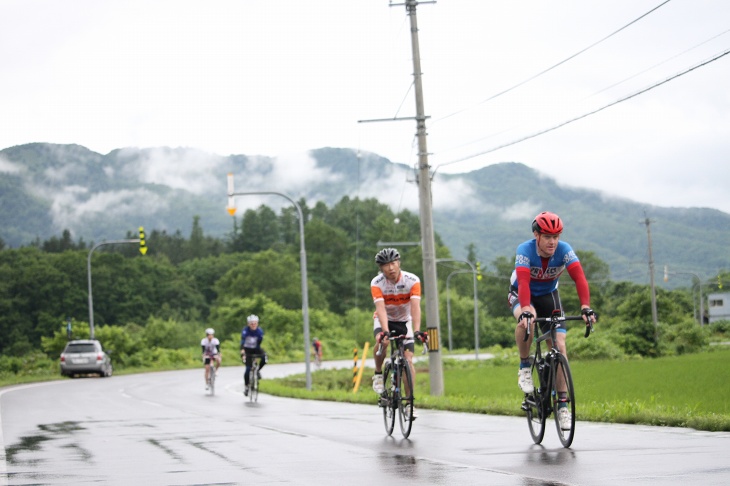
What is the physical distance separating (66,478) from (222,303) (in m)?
131

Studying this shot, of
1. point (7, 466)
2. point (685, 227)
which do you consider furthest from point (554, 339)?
point (685, 227)

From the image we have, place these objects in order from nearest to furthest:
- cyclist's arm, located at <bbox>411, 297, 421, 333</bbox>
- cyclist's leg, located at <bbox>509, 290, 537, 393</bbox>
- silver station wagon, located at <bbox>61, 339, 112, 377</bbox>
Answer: cyclist's leg, located at <bbox>509, 290, 537, 393</bbox>, cyclist's arm, located at <bbox>411, 297, 421, 333</bbox>, silver station wagon, located at <bbox>61, 339, 112, 377</bbox>

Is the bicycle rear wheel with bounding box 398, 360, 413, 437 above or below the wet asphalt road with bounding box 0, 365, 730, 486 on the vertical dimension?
above

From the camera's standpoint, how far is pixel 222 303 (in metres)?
139

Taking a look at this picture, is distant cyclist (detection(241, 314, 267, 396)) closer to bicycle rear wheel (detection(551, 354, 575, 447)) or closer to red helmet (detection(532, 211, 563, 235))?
bicycle rear wheel (detection(551, 354, 575, 447))

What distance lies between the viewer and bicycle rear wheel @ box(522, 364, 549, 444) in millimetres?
10094

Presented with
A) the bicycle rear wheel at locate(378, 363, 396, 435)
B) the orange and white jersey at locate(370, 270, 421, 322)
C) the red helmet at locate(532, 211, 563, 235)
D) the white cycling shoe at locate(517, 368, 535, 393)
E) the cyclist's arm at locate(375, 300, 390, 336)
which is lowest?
the bicycle rear wheel at locate(378, 363, 396, 435)

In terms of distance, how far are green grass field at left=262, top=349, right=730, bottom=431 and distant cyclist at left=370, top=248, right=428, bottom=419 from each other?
2771 mm

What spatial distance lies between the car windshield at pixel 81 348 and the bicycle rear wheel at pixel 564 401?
4289 cm

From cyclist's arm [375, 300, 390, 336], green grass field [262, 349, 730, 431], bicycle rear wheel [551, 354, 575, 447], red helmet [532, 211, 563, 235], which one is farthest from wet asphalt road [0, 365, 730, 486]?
red helmet [532, 211, 563, 235]

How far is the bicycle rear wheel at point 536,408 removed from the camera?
10094 mm

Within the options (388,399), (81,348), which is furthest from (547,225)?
(81,348)

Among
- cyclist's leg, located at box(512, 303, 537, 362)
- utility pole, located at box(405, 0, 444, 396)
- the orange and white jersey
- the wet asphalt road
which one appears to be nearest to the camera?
the wet asphalt road

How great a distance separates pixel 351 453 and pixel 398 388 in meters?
1.89
